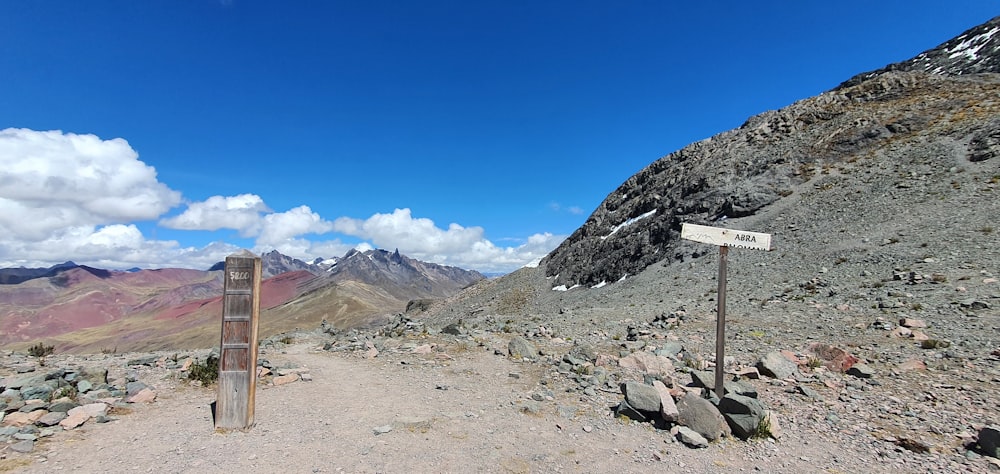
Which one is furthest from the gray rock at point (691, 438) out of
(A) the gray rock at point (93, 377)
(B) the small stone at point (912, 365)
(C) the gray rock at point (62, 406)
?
(A) the gray rock at point (93, 377)

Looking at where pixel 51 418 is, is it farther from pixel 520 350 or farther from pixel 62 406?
pixel 520 350

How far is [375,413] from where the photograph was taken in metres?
9.06

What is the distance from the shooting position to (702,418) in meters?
7.79

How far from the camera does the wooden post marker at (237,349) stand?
7.97 metres

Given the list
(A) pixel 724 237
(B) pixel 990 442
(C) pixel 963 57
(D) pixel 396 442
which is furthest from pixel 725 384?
(C) pixel 963 57

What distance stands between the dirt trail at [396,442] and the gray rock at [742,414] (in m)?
0.23

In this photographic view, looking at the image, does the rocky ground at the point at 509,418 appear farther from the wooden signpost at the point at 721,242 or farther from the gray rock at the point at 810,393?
the wooden signpost at the point at 721,242

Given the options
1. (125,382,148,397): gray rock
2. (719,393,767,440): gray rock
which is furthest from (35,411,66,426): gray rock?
(719,393,767,440): gray rock

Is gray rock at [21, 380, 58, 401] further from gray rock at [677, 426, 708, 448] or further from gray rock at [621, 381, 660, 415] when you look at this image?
gray rock at [677, 426, 708, 448]

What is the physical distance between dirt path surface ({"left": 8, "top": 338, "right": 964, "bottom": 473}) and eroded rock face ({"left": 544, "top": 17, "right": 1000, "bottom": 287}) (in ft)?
99.1

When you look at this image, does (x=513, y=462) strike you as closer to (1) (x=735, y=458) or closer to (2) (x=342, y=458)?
(2) (x=342, y=458)

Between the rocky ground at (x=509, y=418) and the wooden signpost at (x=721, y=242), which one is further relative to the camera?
the wooden signpost at (x=721, y=242)

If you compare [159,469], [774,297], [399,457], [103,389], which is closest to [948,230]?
[774,297]

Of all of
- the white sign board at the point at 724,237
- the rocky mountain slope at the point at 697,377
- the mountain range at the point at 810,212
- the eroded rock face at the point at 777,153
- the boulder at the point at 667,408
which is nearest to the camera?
the rocky mountain slope at the point at 697,377
